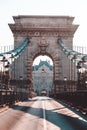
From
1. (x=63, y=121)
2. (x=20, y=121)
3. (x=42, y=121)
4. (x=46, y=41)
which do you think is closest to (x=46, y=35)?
(x=46, y=41)

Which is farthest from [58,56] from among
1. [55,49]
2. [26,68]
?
[26,68]

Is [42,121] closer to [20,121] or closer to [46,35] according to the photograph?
[20,121]

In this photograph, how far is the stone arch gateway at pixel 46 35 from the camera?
77375 mm

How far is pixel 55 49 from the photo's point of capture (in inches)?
3078

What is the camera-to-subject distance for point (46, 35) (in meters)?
77.8

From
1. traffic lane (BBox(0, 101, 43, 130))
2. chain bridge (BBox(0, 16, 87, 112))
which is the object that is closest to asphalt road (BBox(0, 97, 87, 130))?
traffic lane (BBox(0, 101, 43, 130))

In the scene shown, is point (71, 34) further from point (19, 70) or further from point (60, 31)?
point (19, 70)

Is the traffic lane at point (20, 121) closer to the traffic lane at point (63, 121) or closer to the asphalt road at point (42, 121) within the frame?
the asphalt road at point (42, 121)

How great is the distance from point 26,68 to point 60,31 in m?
9.38

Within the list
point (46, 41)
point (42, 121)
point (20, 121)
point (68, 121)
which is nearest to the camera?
point (20, 121)

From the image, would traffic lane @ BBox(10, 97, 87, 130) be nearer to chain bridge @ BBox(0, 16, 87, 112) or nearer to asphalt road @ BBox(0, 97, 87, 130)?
asphalt road @ BBox(0, 97, 87, 130)

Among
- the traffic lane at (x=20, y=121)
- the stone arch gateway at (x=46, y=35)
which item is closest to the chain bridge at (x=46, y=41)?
the stone arch gateway at (x=46, y=35)

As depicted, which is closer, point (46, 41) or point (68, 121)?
point (68, 121)

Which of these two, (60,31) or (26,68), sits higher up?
(60,31)
